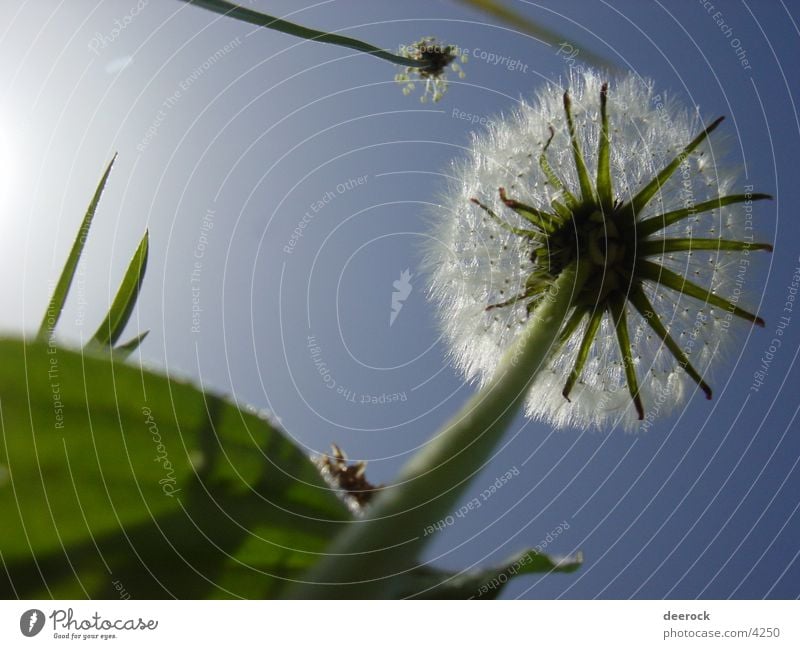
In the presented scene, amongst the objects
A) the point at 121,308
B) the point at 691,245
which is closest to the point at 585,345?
the point at 691,245

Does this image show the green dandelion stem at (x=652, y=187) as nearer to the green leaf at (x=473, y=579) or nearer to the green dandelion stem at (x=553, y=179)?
the green dandelion stem at (x=553, y=179)

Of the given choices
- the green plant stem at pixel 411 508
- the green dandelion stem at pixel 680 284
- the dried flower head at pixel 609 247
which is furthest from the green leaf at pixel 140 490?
the green dandelion stem at pixel 680 284

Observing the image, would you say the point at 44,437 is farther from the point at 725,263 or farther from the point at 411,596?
the point at 725,263

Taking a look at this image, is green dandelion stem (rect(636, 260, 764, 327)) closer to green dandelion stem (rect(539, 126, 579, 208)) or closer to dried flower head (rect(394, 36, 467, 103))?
green dandelion stem (rect(539, 126, 579, 208))

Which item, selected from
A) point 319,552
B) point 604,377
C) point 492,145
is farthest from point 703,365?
point 319,552

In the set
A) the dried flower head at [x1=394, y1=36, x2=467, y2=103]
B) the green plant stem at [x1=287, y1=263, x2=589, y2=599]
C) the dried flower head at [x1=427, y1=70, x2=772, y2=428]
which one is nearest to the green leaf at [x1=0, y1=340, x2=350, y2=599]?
the green plant stem at [x1=287, y1=263, x2=589, y2=599]

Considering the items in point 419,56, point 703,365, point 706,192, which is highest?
point 419,56

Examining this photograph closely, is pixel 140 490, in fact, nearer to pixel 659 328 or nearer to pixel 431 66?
pixel 659 328
